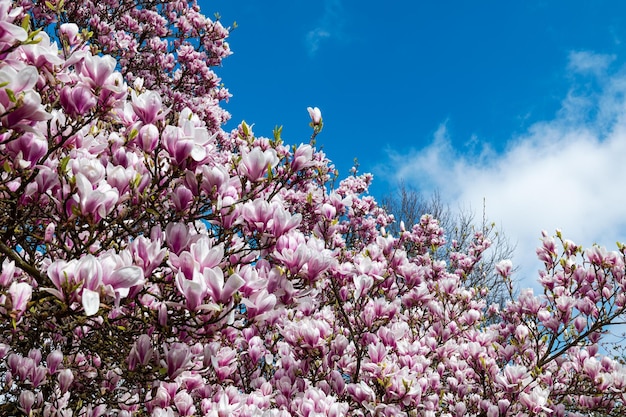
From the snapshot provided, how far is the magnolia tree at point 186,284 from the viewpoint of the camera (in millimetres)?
1879

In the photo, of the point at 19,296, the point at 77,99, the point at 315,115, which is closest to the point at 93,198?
the point at 19,296

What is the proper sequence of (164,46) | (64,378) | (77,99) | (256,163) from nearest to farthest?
(77,99) < (256,163) < (64,378) < (164,46)

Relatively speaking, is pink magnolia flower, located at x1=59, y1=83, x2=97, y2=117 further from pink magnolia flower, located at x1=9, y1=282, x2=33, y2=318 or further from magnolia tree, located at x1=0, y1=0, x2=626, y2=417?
pink magnolia flower, located at x1=9, y1=282, x2=33, y2=318

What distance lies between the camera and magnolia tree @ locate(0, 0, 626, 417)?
6.16 ft

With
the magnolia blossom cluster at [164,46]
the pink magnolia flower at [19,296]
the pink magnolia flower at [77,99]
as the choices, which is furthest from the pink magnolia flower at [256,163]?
the magnolia blossom cluster at [164,46]

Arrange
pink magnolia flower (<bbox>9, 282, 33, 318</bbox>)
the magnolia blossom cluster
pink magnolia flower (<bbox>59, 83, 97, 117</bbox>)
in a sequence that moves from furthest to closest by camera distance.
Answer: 1. the magnolia blossom cluster
2. pink magnolia flower (<bbox>59, 83, 97, 117</bbox>)
3. pink magnolia flower (<bbox>9, 282, 33, 318</bbox>)

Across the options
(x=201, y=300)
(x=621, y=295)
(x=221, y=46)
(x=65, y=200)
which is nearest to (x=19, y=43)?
(x=65, y=200)

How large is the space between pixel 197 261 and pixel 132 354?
709 mm

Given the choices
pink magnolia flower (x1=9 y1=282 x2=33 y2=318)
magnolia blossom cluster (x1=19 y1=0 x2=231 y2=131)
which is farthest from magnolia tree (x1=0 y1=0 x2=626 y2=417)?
magnolia blossom cluster (x1=19 y1=0 x2=231 y2=131)

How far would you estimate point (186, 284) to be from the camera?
1.75 m

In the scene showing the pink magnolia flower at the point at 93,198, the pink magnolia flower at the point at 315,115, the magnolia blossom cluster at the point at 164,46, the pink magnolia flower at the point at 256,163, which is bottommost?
the pink magnolia flower at the point at 93,198

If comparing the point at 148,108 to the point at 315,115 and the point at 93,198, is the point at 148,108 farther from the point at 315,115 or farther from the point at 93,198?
the point at 315,115

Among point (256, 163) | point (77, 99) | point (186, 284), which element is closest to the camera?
point (186, 284)

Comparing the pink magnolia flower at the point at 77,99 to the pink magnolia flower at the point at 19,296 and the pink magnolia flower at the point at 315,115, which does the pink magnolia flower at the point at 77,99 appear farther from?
the pink magnolia flower at the point at 315,115
